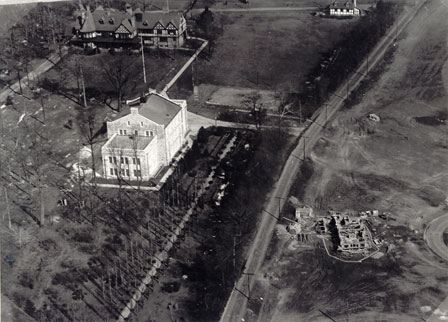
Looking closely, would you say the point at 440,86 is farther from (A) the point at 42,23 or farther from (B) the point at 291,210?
(A) the point at 42,23

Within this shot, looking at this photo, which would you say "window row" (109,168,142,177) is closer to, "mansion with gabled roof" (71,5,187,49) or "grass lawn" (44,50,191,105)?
"grass lawn" (44,50,191,105)

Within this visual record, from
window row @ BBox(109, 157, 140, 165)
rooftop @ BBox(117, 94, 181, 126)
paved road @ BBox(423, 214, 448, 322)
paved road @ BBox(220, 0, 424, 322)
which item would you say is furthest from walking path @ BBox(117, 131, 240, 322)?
paved road @ BBox(423, 214, 448, 322)

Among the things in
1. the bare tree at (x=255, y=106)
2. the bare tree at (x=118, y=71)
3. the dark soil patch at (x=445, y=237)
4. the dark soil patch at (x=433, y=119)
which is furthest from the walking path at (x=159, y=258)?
the dark soil patch at (x=433, y=119)

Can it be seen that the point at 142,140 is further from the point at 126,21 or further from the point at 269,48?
the point at 269,48

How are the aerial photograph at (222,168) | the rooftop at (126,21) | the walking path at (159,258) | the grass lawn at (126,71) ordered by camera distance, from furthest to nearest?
1. the rooftop at (126,21)
2. the grass lawn at (126,71)
3. the aerial photograph at (222,168)
4. the walking path at (159,258)

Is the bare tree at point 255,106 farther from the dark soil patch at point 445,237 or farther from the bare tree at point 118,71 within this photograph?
the dark soil patch at point 445,237

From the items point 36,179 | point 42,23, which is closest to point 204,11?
point 42,23

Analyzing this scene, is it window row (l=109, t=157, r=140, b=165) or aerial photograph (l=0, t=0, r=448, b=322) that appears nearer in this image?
aerial photograph (l=0, t=0, r=448, b=322)
